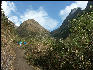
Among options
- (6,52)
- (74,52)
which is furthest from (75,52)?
(6,52)

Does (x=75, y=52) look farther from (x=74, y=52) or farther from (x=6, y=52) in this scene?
(x=6, y=52)

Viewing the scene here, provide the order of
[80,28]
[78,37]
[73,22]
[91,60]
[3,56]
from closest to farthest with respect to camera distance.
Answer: [3,56] < [91,60] < [78,37] < [80,28] < [73,22]

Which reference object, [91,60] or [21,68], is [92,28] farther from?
[21,68]

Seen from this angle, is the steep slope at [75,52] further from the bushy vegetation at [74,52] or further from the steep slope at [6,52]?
the steep slope at [6,52]

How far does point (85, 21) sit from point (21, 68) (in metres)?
13.2

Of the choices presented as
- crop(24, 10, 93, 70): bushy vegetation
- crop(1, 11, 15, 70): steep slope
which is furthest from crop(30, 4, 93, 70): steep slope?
crop(1, 11, 15, 70): steep slope

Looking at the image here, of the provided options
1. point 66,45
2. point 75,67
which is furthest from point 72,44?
point 75,67

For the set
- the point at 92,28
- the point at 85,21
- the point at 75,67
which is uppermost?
the point at 85,21

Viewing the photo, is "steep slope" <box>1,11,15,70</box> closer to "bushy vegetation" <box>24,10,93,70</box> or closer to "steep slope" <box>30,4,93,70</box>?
"bushy vegetation" <box>24,10,93,70</box>

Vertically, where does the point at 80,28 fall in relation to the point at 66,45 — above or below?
above

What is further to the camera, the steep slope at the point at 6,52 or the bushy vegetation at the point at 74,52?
the bushy vegetation at the point at 74,52

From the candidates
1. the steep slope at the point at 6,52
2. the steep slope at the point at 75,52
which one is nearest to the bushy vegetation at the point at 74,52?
the steep slope at the point at 75,52

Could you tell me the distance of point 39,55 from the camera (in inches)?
1486

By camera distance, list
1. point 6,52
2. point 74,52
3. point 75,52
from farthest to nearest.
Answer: point 74,52, point 75,52, point 6,52
